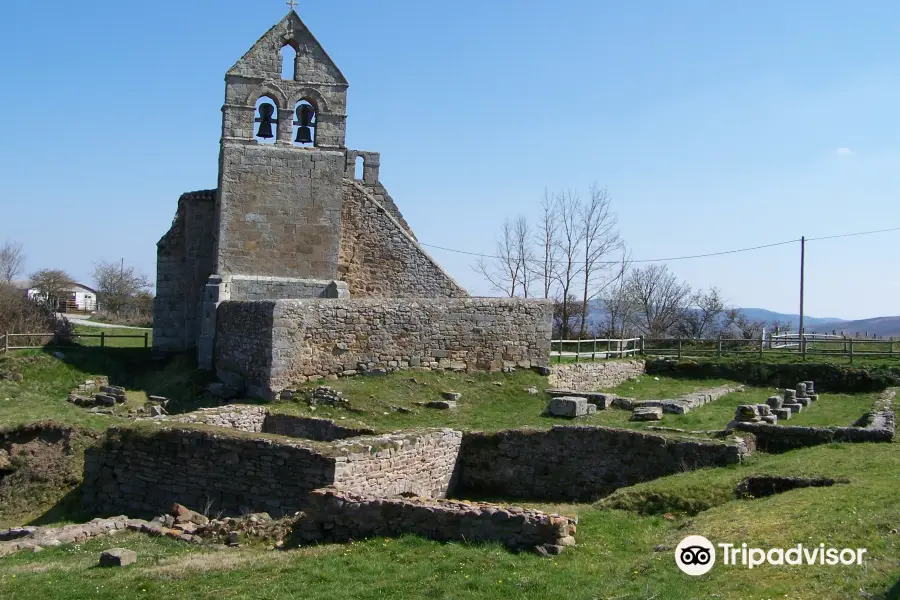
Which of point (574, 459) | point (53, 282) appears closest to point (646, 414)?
point (574, 459)

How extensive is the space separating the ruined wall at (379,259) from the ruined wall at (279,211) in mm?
660

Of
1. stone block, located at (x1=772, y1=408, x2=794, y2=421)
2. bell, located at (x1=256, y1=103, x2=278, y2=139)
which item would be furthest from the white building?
stone block, located at (x1=772, y1=408, x2=794, y2=421)

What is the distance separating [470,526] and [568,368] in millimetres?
15195

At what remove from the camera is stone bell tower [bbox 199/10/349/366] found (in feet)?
86.5

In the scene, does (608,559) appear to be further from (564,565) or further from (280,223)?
(280,223)

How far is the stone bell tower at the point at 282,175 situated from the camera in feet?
86.5

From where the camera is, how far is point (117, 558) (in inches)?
442

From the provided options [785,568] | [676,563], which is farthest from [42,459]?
[785,568]

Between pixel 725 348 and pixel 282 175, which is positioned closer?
pixel 282 175

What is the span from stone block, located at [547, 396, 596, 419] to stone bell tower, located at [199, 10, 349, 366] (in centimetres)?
867

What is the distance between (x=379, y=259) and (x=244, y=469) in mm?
13612

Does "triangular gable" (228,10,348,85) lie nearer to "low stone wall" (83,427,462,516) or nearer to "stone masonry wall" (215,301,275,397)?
"stone masonry wall" (215,301,275,397)

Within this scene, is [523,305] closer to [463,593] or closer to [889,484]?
[889,484]

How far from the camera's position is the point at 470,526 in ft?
36.2
